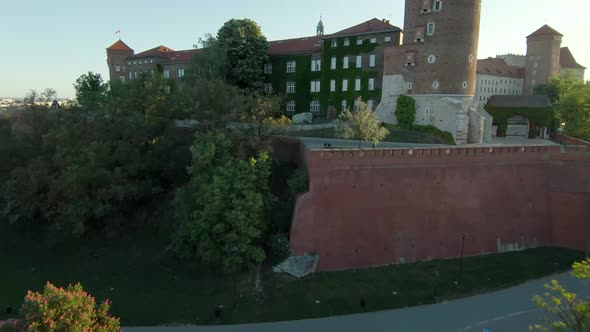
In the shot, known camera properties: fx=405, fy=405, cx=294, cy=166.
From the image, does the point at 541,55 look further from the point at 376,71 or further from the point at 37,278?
the point at 37,278

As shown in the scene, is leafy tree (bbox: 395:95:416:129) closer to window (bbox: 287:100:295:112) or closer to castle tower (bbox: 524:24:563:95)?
window (bbox: 287:100:295:112)

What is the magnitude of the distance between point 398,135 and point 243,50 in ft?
61.6

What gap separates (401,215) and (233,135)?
10464mm

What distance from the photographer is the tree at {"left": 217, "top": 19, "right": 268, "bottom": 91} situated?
134 feet

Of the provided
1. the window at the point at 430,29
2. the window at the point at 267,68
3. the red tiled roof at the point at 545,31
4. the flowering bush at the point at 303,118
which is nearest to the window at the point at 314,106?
the flowering bush at the point at 303,118

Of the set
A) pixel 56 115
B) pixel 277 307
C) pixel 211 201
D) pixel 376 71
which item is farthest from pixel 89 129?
pixel 376 71

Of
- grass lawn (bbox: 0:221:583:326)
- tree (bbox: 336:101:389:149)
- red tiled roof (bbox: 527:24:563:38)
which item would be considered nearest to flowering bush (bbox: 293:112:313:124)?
tree (bbox: 336:101:389:149)

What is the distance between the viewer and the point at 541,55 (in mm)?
68062

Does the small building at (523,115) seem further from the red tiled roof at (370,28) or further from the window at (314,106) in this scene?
the window at (314,106)

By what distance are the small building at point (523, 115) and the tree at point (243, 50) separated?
23607 mm

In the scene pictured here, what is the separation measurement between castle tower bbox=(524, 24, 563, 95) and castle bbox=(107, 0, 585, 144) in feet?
142

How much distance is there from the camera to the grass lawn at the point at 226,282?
1862cm

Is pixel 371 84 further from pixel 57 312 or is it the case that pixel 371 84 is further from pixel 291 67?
pixel 57 312

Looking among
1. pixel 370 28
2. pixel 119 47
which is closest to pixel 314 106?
pixel 370 28
